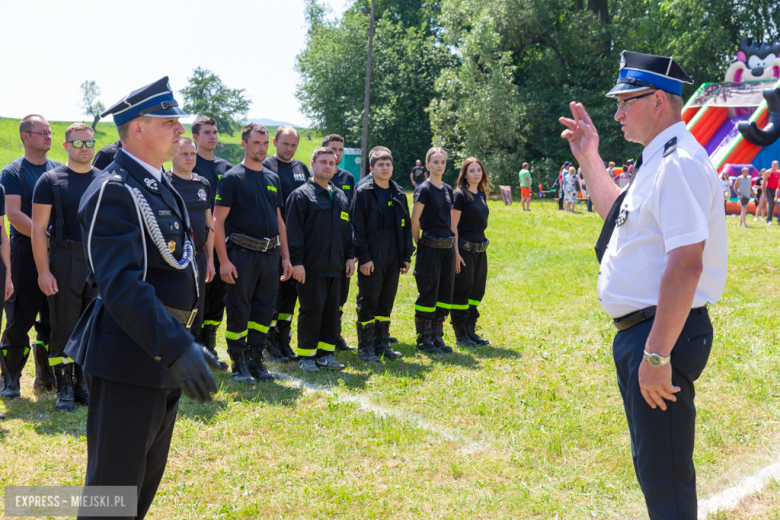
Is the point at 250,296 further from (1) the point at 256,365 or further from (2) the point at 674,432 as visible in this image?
(2) the point at 674,432

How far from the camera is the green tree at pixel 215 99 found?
253ft

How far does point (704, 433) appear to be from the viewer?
5105 millimetres

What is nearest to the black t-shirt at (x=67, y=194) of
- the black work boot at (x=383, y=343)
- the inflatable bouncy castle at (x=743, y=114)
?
the black work boot at (x=383, y=343)

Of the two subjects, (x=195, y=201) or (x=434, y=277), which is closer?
(x=195, y=201)

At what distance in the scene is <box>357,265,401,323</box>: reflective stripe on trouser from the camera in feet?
24.3

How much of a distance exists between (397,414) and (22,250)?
373 centimetres

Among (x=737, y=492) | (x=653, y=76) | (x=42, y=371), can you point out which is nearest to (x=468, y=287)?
(x=737, y=492)

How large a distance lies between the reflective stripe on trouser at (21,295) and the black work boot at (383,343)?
359cm

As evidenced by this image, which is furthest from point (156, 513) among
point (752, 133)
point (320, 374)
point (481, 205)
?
point (752, 133)

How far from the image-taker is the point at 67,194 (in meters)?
5.41

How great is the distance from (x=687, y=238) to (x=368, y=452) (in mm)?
3031

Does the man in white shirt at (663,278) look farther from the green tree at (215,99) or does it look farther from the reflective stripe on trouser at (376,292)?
the green tree at (215,99)

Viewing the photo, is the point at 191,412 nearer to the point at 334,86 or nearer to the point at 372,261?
the point at 372,261

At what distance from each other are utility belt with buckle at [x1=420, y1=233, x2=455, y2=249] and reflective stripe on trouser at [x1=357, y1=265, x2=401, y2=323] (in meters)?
0.50
